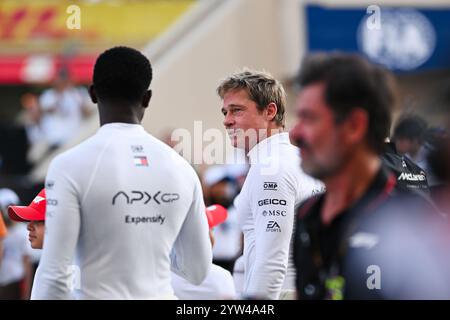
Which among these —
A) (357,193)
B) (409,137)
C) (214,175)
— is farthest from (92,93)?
(214,175)

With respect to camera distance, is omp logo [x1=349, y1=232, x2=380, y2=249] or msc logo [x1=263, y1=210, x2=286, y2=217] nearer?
omp logo [x1=349, y1=232, x2=380, y2=249]

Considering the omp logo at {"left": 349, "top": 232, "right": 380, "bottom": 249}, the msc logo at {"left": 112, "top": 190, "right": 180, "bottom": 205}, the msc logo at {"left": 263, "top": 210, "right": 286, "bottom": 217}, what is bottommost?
the msc logo at {"left": 263, "top": 210, "right": 286, "bottom": 217}

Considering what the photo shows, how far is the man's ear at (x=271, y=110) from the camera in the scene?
5629mm

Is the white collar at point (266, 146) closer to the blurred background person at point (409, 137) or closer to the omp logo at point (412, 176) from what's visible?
the omp logo at point (412, 176)

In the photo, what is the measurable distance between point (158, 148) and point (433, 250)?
1.44 m

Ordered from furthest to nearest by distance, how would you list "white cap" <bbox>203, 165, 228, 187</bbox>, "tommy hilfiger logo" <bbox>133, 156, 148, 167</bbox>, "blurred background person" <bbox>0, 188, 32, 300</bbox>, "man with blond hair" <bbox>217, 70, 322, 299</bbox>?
"white cap" <bbox>203, 165, 228, 187</bbox>
"blurred background person" <bbox>0, 188, 32, 300</bbox>
"man with blond hair" <bbox>217, 70, 322, 299</bbox>
"tommy hilfiger logo" <bbox>133, 156, 148, 167</bbox>

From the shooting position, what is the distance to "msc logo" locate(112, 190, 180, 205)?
408 cm

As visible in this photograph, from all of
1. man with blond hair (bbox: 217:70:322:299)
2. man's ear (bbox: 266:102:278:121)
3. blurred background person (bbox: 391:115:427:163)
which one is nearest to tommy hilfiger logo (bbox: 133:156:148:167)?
man with blond hair (bbox: 217:70:322:299)

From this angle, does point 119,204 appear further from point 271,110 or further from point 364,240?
point 271,110

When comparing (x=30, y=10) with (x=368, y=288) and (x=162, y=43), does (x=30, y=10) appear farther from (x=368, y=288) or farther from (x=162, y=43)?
(x=368, y=288)

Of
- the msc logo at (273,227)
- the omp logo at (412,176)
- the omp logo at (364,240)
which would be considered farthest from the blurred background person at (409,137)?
the omp logo at (364,240)

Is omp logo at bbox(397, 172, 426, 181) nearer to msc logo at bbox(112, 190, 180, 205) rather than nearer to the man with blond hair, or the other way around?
the man with blond hair

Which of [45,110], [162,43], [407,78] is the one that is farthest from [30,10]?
[407,78]

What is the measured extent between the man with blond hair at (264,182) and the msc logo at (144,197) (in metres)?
0.68
